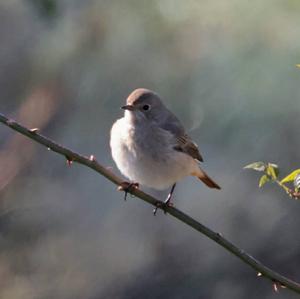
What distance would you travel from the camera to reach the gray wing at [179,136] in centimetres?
426

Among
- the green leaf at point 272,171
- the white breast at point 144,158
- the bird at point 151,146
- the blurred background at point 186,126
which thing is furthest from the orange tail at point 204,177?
the green leaf at point 272,171

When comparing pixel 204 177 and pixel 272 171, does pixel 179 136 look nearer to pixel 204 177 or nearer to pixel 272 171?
pixel 204 177

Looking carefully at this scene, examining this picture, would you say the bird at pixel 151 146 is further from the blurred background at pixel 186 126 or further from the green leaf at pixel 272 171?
the green leaf at pixel 272 171

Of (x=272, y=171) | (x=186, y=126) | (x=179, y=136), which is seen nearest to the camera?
(x=272, y=171)

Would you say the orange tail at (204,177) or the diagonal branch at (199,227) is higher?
the orange tail at (204,177)

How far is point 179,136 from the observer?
4293 mm

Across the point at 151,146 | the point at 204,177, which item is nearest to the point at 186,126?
the point at 204,177

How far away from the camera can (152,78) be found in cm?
591

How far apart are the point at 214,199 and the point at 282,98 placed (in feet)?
2.65

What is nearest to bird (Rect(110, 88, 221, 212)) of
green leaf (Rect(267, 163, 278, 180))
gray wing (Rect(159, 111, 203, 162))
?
gray wing (Rect(159, 111, 203, 162))

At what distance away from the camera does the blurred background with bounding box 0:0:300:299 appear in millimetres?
5406

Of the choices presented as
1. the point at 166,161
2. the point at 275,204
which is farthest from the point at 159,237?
the point at 166,161

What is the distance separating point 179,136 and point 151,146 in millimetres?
270

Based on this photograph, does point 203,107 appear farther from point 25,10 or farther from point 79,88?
point 25,10
